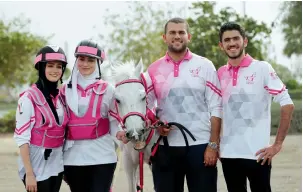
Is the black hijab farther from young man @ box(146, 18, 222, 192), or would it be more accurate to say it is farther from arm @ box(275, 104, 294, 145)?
arm @ box(275, 104, 294, 145)

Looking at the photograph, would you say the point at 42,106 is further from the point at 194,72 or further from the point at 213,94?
the point at 213,94

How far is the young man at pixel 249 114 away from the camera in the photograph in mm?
4219

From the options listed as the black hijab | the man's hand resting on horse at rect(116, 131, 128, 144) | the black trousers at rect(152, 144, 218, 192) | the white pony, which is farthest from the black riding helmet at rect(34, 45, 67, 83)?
the black trousers at rect(152, 144, 218, 192)

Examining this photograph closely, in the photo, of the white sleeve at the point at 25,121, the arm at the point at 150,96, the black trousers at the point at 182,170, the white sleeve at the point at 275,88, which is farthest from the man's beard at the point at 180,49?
the white sleeve at the point at 25,121

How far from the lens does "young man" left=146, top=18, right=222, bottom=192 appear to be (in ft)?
14.1

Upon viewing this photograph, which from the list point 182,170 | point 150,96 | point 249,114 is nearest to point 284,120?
point 249,114

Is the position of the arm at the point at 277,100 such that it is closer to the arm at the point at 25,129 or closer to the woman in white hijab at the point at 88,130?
the woman in white hijab at the point at 88,130

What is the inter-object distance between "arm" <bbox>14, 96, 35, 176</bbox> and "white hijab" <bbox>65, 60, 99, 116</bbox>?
33cm

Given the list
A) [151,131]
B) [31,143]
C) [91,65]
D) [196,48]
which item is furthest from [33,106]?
[196,48]

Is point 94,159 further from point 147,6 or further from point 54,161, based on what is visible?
point 147,6

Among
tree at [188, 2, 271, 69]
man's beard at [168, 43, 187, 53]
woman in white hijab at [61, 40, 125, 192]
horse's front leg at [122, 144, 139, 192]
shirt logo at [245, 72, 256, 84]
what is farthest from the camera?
tree at [188, 2, 271, 69]

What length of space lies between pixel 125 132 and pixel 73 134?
0.42 metres

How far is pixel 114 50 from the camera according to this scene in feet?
89.5

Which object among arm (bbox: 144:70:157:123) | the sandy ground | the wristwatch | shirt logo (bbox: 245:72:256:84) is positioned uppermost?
shirt logo (bbox: 245:72:256:84)
